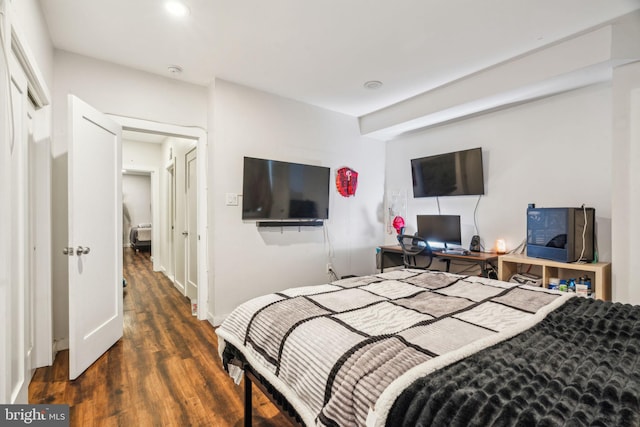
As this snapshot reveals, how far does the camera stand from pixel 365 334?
104 centimetres

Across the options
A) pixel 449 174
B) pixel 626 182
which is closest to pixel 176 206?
pixel 449 174

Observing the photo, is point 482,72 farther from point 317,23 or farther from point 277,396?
point 277,396

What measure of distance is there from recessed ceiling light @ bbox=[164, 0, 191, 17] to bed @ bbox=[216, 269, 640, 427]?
198cm

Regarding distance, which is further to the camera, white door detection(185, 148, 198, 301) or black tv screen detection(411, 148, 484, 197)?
white door detection(185, 148, 198, 301)

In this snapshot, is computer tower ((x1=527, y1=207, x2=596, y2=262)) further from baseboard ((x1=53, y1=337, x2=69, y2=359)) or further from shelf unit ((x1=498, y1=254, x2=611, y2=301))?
baseboard ((x1=53, y1=337, x2=69, y2=359))

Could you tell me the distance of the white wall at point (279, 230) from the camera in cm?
312

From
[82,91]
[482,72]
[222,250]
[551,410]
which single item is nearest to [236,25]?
[82,91]

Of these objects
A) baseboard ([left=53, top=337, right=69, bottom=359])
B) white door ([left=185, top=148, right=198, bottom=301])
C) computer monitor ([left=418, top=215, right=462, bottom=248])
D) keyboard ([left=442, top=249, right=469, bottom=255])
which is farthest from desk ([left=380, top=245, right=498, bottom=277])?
baseboard ([left=53, top=337, right=69, bottom=359])

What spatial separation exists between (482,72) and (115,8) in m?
3.08

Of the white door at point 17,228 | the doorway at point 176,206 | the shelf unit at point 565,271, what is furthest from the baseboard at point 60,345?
the shelf unit at point 565,271

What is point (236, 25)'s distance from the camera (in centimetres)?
226

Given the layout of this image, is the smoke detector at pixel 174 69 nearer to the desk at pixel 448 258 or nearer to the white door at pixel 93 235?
the white door at pixel 93 235

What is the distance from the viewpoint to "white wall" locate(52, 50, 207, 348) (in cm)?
249

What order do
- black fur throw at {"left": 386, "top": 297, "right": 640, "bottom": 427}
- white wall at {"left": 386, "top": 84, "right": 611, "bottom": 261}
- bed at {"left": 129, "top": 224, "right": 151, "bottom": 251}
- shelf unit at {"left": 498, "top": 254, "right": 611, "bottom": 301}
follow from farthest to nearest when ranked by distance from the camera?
bed at {"left": 129, "top": 224, "right": 151, "bottom": 251} < white wall at {"left": 386, "top": 84, "right": 611, "bottom": 261} < shelf unit at {"left": 498, "top": 254, "right": 611, "bottom": 301} < black fur throw at {"left": 386, "top": 297, "right": 640, "bottom": 427}
